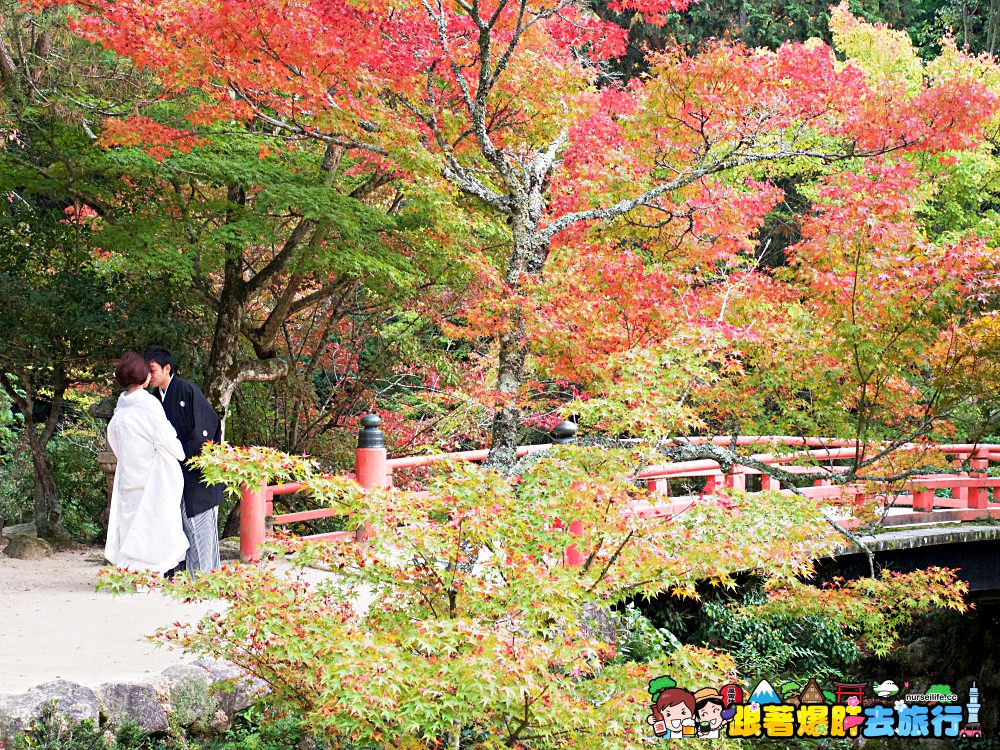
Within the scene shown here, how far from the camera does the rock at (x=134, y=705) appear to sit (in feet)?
16.1

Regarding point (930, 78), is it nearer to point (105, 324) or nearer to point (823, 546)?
point (823, 546)

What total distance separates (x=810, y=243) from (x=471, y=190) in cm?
368

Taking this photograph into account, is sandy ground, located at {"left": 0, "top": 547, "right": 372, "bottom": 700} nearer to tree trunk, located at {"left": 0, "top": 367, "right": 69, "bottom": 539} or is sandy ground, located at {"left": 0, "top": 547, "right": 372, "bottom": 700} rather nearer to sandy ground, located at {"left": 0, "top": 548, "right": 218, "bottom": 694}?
sandy ground, located at {"left": 0, "top": 548, "right": 218, "bottom": 694}

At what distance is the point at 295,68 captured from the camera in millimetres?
8031

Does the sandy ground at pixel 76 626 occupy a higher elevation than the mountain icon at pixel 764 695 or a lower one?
higher

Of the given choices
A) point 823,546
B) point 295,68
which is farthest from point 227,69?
point 823,546

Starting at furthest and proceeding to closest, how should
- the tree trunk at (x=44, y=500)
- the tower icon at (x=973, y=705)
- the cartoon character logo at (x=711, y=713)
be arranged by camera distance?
the tower icon at (x=973, y=705) → the tree trunk at (x=44, y=500) → the cartoon character logo at (x=711, y=713)

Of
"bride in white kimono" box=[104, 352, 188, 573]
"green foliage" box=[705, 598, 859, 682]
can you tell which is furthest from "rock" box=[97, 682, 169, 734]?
"green foliage" box=[705, 598, 859, 682]

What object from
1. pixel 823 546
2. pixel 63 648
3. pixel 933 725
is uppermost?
pixel 823 546

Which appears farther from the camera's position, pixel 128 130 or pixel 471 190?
pixel 128 130

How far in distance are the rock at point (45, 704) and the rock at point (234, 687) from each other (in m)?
0.64

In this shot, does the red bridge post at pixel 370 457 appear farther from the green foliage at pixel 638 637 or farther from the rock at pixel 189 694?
the rock at pixel 189 694

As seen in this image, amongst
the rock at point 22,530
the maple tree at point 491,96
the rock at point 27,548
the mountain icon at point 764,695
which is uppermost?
the maple tree at point 491,96

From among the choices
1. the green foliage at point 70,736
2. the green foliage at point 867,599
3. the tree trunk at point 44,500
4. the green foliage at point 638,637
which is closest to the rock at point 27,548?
the tree trunk at point 44,500
